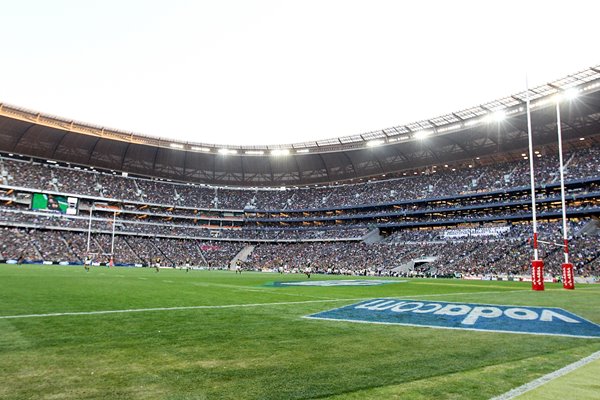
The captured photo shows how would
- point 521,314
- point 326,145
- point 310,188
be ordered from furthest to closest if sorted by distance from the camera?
1. point 310,188
2. point 326,145
3. point 521,314

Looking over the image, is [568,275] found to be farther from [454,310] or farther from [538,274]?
[454,310]

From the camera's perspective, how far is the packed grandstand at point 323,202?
5369 centimetres

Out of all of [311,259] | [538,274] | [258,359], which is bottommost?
[311,259]

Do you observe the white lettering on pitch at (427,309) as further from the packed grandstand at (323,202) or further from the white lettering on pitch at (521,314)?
the packed grandstand at (323,202)

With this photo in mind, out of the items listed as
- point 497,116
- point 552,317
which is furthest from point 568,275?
point 497,116

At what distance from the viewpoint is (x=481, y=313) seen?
11.1m

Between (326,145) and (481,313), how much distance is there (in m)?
63.2

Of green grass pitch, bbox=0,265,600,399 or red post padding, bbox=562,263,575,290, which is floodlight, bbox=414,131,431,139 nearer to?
red post padding, bbox=562,263,575,290

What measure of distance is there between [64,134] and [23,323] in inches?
2730

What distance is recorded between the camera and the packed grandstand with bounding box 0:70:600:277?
53.7 meters

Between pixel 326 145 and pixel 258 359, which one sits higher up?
pixel 326 145

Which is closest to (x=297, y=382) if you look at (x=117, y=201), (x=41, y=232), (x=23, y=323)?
(x=23, y=323)

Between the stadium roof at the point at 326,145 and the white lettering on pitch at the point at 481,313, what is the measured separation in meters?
39.5

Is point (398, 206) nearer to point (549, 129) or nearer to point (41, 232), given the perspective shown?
point (549, 129)
